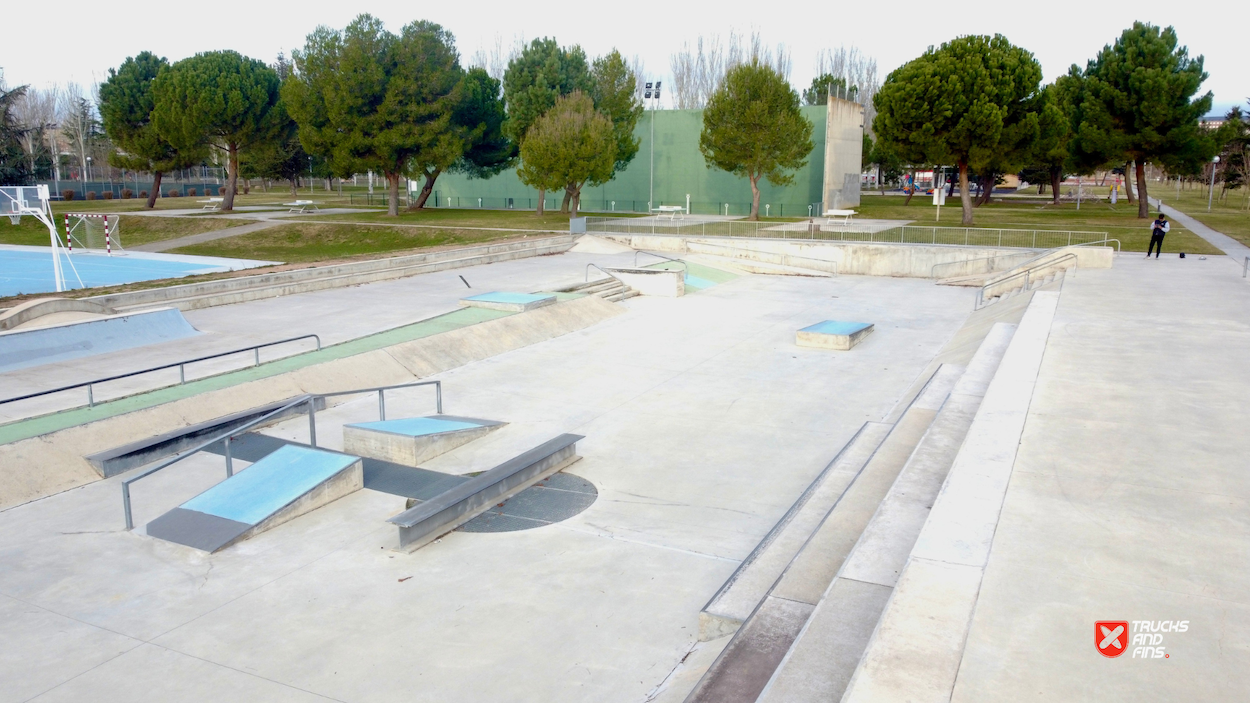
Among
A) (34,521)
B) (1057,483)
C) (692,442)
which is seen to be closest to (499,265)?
(692,442)

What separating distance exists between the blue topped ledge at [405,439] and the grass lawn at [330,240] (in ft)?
83.4

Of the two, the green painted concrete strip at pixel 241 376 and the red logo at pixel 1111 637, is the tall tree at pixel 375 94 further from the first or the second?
the red logo at pixel 1111 637

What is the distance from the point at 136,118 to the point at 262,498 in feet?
175

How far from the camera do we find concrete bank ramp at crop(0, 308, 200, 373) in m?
14.6

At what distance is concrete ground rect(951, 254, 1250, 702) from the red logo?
Answer: 0.15ft

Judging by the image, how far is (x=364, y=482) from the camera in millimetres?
10117

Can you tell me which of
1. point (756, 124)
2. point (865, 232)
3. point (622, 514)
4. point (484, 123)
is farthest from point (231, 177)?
point (622, 514)

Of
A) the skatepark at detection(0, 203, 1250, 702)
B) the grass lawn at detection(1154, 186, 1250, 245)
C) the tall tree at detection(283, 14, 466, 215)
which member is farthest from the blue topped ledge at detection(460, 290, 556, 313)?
the grass lawn at detection(1154, 186, 1250, 245)

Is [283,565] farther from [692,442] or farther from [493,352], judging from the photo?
[493,352]

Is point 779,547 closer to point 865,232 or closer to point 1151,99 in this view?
point 865,232

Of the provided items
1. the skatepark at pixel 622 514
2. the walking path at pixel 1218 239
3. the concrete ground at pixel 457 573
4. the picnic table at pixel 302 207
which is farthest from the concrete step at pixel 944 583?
the picnic table at pixel 302 207

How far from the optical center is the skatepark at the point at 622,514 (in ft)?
18.4

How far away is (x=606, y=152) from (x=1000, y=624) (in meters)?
38.0

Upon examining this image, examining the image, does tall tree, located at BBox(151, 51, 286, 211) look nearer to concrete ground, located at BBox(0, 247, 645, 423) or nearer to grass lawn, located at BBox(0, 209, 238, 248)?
grass lawn, located at BBox(0, 209, 238, 248)
